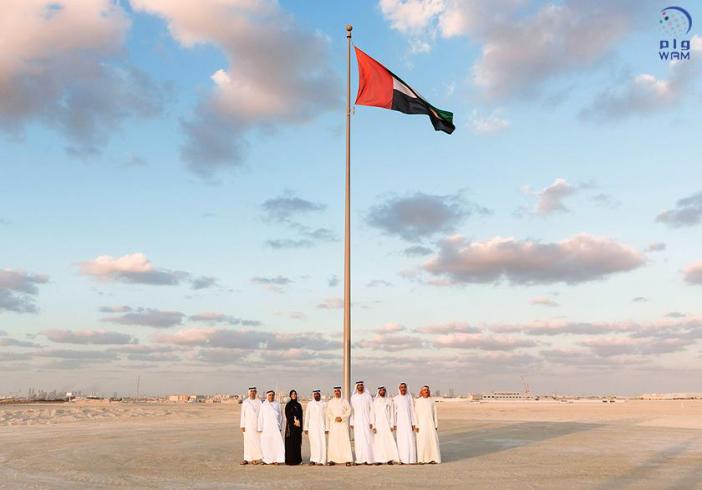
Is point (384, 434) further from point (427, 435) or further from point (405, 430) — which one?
point (427, 435)

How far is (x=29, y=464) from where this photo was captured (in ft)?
55.2

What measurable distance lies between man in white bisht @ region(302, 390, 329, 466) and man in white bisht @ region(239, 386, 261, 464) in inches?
52.1

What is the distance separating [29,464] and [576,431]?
22.4 meters

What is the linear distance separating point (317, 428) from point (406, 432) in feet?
7.72

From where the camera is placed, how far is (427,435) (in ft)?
57.5

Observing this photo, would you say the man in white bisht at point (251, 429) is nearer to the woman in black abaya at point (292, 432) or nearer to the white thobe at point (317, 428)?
the woman in black abaya at point (292, 432)

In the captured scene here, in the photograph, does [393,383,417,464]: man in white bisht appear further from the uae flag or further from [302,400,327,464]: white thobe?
the uae flag

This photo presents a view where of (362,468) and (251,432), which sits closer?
(362,468)

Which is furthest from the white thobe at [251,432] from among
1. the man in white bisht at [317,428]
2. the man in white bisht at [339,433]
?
the man in white bisht at [339,433]

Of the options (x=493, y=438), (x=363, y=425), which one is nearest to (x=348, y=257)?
(x=363, y=425)

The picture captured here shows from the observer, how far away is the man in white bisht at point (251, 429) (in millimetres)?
17719

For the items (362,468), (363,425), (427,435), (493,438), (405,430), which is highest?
(363,425)

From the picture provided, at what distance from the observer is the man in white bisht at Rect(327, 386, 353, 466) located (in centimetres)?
1730

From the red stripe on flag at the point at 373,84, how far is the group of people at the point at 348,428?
957 centimetres
